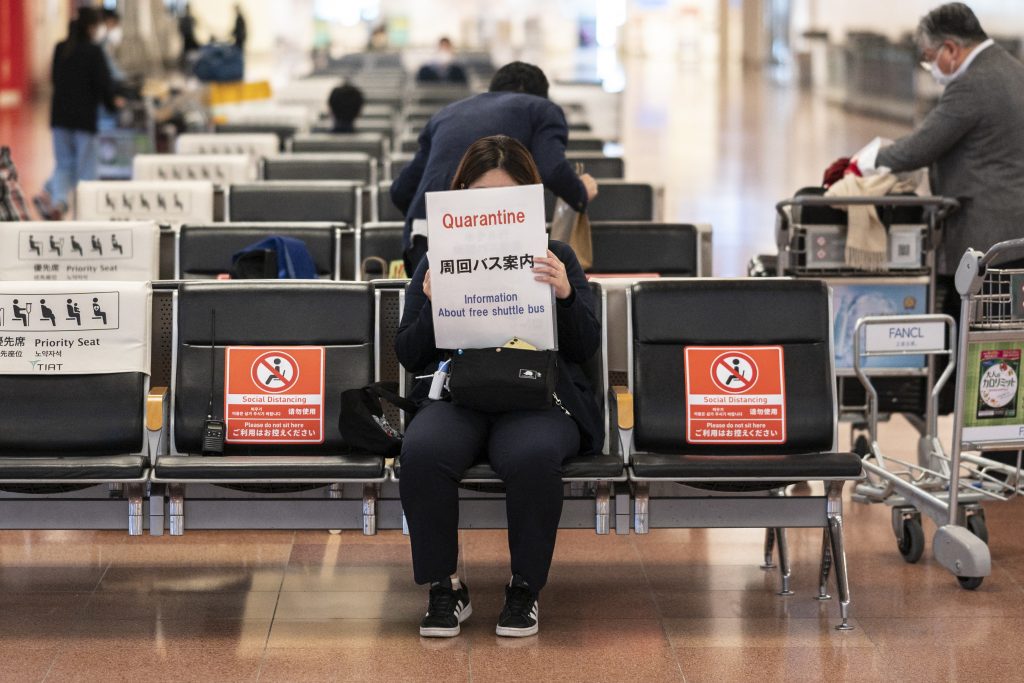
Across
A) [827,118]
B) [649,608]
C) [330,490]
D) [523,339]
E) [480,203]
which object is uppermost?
[827,118]

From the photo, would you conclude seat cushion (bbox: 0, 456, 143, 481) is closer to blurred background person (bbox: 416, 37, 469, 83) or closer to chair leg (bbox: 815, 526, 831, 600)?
chair leg (bbox: 815, 526, 831, 600)

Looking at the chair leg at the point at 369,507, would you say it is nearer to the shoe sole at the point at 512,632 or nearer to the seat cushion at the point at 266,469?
the seat cushion at the point at 266,469

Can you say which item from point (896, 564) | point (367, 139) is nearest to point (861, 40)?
point (367, 139)

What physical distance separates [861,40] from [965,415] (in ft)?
80.1

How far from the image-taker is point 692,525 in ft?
13.8

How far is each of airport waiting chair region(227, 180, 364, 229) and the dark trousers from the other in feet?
10.1

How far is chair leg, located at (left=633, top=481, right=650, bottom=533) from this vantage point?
4.17 metres

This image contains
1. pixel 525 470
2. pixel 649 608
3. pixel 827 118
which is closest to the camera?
pixel 525 470

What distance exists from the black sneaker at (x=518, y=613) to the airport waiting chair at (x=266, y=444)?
0.43 m

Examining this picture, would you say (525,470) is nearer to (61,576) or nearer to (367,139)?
(61,576)

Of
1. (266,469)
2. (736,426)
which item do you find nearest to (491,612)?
(266,469)

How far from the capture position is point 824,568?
4.42m

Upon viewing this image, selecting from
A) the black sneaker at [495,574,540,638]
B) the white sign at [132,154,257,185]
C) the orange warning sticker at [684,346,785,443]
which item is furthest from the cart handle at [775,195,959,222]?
the white sign at [132,154,257,185]

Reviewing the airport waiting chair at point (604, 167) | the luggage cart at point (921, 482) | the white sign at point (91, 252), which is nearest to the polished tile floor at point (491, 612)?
the luggage cart at point (921, 482)
